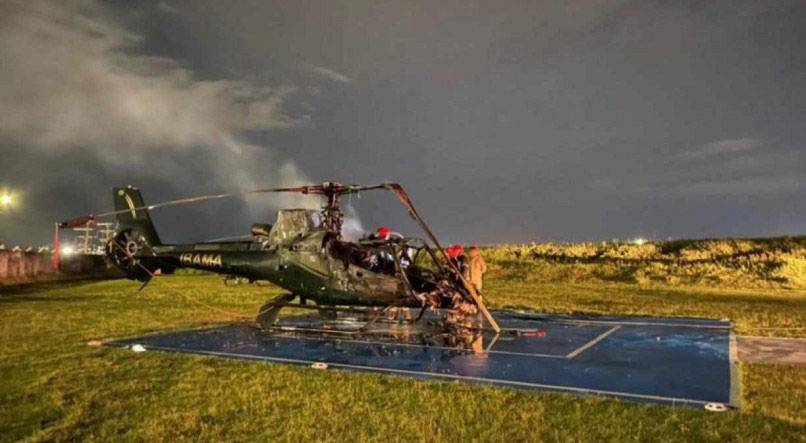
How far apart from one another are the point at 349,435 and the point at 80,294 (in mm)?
28248

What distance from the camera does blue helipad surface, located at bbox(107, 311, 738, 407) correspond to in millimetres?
10438

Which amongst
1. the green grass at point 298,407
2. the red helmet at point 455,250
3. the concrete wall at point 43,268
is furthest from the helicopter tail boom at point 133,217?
the concrete wall at point 43,268

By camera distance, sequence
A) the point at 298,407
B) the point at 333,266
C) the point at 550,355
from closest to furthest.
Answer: the point at 298,407, the point at 550,355, the point at 333,266

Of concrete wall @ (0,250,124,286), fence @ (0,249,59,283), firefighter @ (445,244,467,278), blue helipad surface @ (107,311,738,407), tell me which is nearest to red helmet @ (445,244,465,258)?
firefighter @ (445,244,467,278)

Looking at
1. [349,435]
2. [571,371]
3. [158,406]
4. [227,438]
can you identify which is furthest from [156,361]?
[571,371]

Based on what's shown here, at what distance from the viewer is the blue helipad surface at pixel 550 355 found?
34.2ft

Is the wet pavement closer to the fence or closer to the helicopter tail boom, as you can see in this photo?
the helicopter tail boom

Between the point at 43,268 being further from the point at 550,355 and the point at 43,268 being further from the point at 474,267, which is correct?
the point at 550,355

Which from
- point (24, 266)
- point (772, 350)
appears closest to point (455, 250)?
point (772, 350)

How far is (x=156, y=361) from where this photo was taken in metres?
12.9

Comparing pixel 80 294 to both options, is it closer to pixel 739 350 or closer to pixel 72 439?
pixel 72 439

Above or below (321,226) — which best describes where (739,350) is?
below

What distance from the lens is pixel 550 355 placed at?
13.3 metres

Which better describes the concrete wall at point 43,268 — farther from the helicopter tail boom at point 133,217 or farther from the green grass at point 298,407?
the green grass at point 298,407
